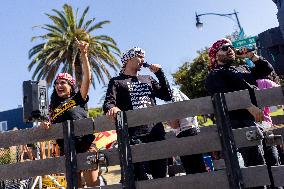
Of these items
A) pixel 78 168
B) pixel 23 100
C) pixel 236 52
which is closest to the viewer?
pixel 78 168

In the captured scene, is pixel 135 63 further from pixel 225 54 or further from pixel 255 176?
pixel 255 176

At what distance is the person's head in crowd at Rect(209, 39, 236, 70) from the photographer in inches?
134

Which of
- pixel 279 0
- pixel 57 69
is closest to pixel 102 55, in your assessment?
pixel 57 69

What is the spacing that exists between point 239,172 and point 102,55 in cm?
1969

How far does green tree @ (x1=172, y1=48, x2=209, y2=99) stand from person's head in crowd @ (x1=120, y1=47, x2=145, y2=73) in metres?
21.3

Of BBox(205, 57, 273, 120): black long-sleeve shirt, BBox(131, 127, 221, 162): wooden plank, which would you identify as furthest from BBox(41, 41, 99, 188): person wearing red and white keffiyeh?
BBox(205, 57, 273, 120): black long-sleeve shirt

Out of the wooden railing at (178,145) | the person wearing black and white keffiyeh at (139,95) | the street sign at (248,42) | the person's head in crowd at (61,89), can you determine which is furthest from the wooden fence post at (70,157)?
the street sign at (248,42)

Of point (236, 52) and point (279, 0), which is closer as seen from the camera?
point (236, 52)

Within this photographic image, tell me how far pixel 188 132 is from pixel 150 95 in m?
0.63

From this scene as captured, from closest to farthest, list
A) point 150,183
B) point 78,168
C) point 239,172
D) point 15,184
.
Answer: point 239,172 → point 150,183 → point 78,168 → point 15,184

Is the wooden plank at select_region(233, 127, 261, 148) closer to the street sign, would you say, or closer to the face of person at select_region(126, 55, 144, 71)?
the face of person at select_region(126, 55, 144, 71)

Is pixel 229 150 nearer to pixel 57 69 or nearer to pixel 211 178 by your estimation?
pixel 211 178

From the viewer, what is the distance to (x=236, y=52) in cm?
341

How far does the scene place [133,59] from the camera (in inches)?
147
